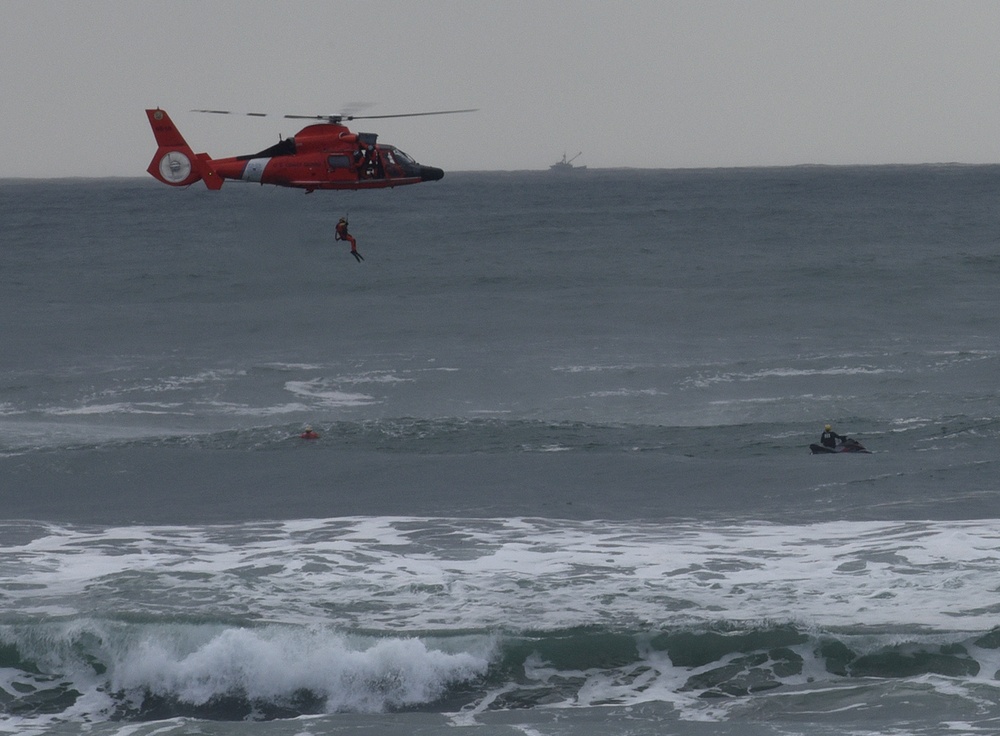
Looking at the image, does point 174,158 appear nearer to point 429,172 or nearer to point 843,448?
point 429,172

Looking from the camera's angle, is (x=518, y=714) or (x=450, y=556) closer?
(x=518, y=714)

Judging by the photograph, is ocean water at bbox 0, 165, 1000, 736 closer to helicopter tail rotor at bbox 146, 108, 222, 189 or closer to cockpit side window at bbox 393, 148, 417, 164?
helicopter tail rotor at bbox 146, 108, 222, 189

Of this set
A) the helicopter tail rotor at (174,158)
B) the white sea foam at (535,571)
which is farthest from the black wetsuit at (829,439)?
the helicopter tail rotor at (174,158)

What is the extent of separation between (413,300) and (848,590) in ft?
125

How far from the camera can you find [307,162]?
24484 millimetres

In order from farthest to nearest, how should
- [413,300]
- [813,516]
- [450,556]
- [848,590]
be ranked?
[413,300] → [813,516] → [450,556] → [848,590]

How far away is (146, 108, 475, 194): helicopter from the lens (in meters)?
24.1

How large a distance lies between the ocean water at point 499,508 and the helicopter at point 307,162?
72 centimetres

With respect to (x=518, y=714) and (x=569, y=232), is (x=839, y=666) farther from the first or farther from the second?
(x=569, y=232)

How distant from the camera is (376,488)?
2442 centimetres

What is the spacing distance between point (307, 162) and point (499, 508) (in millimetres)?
6951

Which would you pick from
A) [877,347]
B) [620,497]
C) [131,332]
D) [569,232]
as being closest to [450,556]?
[620,497]

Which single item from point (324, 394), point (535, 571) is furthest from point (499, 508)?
point (324, 394)

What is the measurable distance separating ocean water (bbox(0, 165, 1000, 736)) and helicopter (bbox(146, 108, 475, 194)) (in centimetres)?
72
